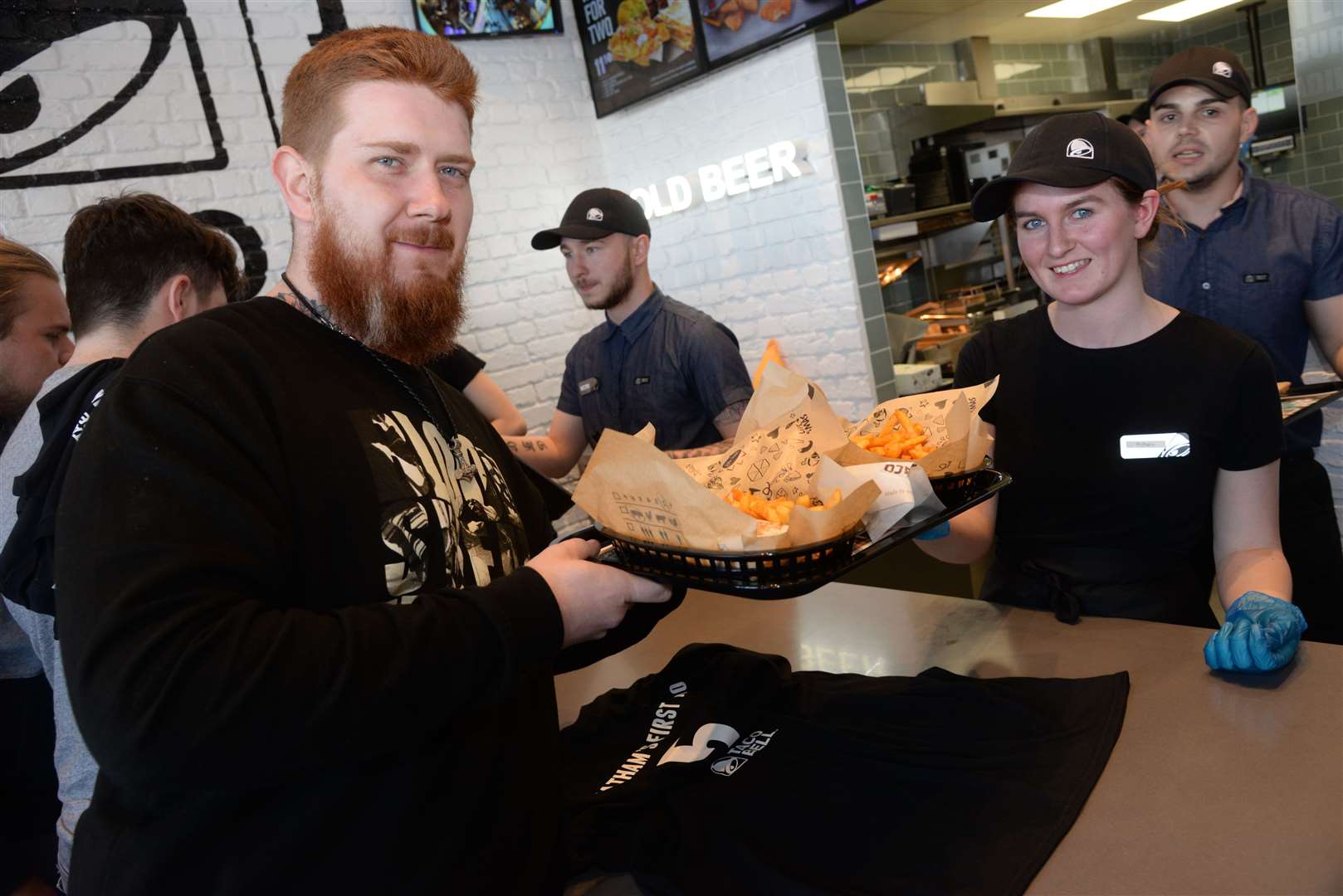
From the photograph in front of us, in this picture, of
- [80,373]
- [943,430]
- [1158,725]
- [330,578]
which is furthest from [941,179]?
[330,578]

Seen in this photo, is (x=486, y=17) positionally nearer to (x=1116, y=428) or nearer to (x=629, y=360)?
(x=629, y=360)

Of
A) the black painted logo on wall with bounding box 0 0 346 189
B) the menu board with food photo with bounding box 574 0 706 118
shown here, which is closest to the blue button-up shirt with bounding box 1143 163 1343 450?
the menu board with food photo with bounding box 574 0 706 118

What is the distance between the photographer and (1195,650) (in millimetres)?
1328

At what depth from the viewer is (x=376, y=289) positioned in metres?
1.07

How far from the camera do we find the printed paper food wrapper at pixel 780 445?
116cm

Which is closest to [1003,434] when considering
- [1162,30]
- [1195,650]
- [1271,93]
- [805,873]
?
[1195,650]

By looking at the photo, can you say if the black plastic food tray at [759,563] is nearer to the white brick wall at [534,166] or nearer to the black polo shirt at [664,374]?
the black polo shirt at [664,374]

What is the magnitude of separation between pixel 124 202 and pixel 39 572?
857mm

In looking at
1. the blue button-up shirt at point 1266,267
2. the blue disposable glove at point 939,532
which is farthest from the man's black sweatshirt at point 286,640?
the blue button-up shirt at point 1266,267

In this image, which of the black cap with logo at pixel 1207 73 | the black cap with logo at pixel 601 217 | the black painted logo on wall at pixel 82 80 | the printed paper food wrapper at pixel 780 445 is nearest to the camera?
the printed paper food wrapper at pixel 780 445

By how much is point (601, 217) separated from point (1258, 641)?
95.9 inches

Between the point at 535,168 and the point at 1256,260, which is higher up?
the point at 535,168

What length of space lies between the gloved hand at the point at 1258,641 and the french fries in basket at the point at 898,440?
0.46 metres

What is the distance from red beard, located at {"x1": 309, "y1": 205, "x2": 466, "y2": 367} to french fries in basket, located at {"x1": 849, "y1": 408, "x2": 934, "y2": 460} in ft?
1.87
